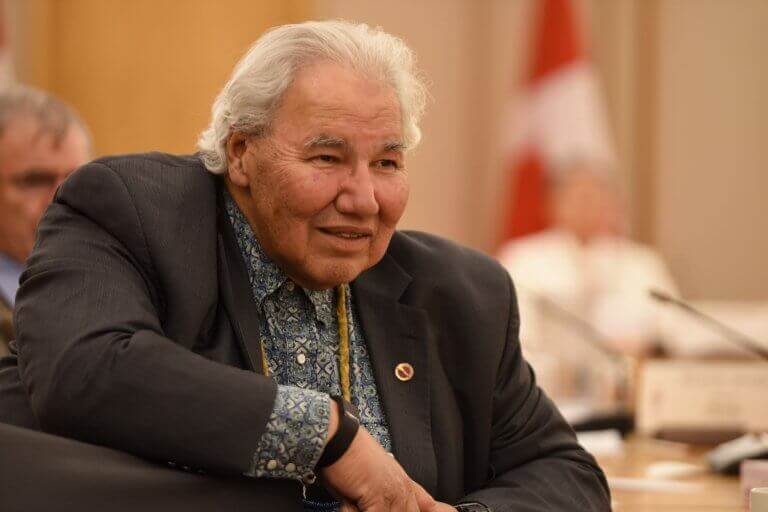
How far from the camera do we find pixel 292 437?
61.9 inches

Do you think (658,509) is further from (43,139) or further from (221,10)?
(221,10)

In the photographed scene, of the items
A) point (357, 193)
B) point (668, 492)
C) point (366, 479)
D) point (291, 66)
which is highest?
point (291, 66)

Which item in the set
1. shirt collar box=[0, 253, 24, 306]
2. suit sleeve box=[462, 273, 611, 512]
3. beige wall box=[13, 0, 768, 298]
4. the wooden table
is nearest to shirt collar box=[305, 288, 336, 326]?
suit sleeve box=[462, 273, 611, 512]

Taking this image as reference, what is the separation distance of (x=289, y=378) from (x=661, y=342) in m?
2.39

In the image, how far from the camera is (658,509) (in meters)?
2.33

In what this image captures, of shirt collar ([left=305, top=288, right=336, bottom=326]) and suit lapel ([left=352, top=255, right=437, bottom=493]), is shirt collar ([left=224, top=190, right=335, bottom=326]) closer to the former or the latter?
shirt collar ([left=305, top=288, right=336, bottom=326])

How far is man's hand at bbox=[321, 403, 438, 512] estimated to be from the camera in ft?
5.33

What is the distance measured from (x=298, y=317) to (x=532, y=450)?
514 millimetres

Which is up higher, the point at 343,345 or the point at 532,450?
the point at 343,345

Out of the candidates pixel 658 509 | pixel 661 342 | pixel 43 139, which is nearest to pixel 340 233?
pixel 658 509

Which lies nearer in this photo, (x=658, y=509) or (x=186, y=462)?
(x=186, y=462)

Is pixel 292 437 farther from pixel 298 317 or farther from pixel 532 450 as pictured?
pixel 532 450

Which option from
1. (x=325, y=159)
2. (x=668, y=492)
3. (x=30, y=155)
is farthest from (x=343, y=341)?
(x=30, y=155)

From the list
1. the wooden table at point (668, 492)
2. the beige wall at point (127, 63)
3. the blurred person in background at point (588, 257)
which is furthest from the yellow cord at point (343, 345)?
the beige wall at point (127, 63)
